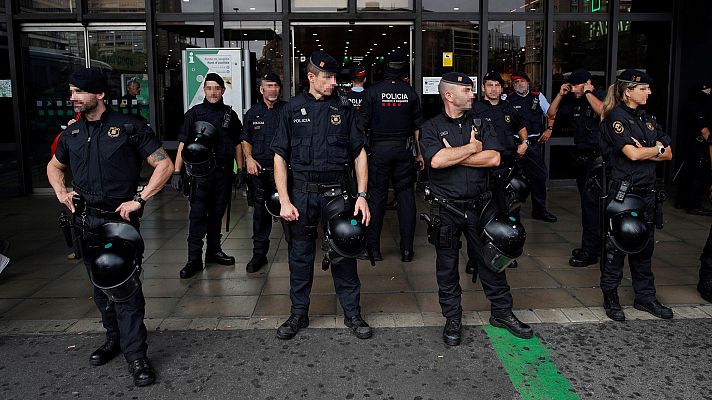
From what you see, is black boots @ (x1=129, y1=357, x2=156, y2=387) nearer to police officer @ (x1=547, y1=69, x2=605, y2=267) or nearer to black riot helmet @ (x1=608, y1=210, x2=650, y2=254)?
black riot helmet @ (x1=608, y1=210, x2=650, y2=254)

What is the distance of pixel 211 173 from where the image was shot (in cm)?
610

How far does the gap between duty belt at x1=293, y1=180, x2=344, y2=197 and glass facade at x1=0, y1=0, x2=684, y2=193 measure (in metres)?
6.23

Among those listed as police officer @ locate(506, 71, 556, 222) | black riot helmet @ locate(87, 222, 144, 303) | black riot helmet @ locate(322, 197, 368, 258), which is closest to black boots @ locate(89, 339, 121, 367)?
black riot helmet @ locate(87, 222, 144, 303)

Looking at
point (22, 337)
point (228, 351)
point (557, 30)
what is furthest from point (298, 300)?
point (557, 30)

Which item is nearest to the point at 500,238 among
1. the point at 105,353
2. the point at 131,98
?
the point at 105,353

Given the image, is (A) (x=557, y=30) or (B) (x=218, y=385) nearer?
(B) (x=218, y=385)

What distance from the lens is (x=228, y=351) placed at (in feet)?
13.9

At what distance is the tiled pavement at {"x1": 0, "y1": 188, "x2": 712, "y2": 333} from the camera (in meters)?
4.86

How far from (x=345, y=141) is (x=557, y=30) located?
7461 mm

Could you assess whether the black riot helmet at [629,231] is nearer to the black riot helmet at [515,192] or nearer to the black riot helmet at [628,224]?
the black riot helmet at [628,224]

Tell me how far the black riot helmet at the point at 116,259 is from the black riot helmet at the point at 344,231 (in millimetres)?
1233

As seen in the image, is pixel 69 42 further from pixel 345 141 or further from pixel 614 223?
pixel 614 223

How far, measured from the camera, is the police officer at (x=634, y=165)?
4691 mm

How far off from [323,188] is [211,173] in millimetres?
2027
